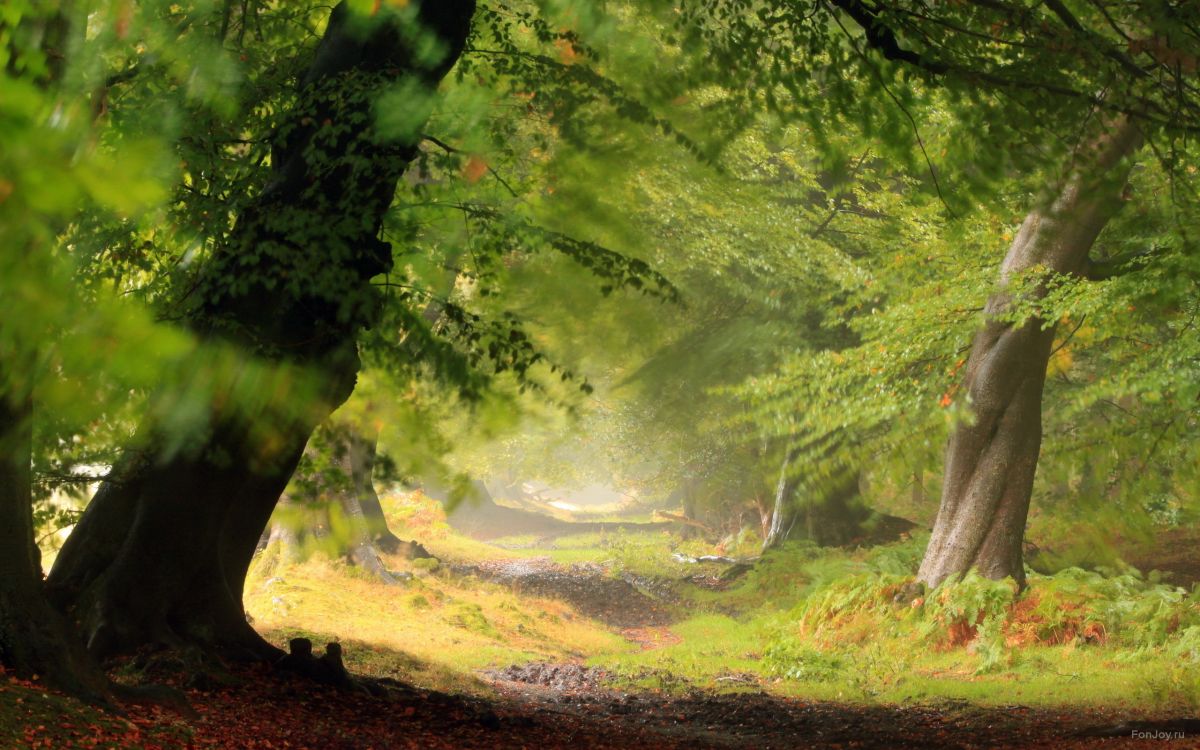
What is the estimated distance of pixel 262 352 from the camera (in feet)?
22.3

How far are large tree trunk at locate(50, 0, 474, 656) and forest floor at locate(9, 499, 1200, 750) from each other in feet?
2.17

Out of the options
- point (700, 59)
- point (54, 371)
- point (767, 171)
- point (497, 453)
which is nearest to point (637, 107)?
point (700, 59)

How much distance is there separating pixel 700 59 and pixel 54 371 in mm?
5462

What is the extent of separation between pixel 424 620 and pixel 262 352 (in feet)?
35.4

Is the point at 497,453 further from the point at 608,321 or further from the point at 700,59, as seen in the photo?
the point at 700,59

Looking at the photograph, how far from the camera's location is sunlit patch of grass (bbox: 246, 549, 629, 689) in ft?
44.9

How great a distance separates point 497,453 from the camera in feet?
136

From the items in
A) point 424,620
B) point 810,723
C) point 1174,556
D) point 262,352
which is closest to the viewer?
point 262,352

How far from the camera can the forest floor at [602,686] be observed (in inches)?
257

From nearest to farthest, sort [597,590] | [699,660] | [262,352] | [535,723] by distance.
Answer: [262,352] → [535,723] → [699,660] → [597,590]

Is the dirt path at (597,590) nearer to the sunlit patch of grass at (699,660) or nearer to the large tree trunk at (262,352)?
the sunlit patch of grass at (699,660)

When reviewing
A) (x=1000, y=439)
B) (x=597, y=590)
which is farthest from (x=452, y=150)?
(x=597, y=590)

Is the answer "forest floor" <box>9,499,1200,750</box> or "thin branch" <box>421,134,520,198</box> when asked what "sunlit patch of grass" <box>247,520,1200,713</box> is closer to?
"forest floor" <box>9,499,1200,750</box>

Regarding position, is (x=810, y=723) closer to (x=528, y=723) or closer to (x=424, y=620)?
(x=528, y=723)
